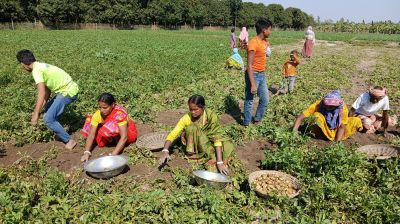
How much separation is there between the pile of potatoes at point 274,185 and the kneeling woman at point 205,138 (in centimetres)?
60

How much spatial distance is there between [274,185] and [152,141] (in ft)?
7.23

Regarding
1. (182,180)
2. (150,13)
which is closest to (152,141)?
(182,180)

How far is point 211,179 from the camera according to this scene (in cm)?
393

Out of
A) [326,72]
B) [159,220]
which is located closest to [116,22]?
[326,72]

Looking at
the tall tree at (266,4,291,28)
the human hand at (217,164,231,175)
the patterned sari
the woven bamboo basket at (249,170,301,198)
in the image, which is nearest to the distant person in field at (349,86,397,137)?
the woven bamboo basket at (249,170,301,198)

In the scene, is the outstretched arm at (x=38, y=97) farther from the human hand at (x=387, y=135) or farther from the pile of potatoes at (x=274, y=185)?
the human hand at (x=387, y=135)

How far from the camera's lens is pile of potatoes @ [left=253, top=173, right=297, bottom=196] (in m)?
3.93

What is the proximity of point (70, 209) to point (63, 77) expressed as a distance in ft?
8.24

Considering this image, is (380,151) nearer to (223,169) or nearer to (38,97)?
(223,169)

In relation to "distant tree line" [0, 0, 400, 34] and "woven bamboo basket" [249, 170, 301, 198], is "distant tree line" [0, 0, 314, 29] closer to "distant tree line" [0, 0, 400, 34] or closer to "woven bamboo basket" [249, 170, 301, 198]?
"distant tree line" [0, 0, 400, 34]

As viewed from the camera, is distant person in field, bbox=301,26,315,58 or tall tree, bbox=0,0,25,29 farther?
tall tree, bbox=0,0,25,29

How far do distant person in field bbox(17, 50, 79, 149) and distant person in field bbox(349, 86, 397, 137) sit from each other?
520cm

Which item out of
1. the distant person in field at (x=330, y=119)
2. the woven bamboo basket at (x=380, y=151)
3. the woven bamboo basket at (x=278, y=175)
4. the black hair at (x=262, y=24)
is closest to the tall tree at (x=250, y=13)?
the black hair at (x=262, y=24)

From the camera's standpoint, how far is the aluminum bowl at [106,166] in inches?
164
